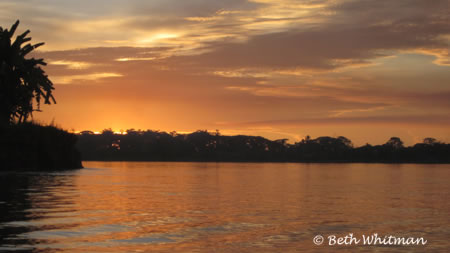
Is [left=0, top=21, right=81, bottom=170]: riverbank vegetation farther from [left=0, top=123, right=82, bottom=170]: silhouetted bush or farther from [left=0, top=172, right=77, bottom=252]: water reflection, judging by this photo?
[left=0, top=172, right=77, bottom=252]: water reflection

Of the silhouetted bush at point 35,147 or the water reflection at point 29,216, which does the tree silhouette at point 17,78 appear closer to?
the silhouetted bush at point 35,147

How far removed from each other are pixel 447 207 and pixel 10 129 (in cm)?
4351

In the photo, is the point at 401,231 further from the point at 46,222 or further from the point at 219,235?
the point at 46,222

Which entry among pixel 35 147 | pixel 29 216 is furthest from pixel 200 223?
pixel 35 147

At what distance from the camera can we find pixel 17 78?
62.0m

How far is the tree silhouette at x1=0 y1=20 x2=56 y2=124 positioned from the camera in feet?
198

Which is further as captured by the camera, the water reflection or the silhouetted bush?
the silhouetted bush

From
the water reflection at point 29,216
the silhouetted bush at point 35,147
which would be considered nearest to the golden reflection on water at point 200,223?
the water reflection at point 29,216

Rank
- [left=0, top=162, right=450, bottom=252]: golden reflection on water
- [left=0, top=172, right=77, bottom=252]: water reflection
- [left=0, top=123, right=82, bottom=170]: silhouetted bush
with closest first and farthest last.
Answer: [left=0, top=172, right=77, bottom=252]: water reflection < [left=0, top=162, right=450, bottom=252]: golden reflection on water < [left=0, top=123, right=82, bottom=170]: silhouetted bush

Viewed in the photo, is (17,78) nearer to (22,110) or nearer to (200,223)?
(22,110)

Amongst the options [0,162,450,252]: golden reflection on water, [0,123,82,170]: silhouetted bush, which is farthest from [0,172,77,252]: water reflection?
[0,123,82,170]: silhouetted bush

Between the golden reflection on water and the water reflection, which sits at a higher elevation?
the water reflection

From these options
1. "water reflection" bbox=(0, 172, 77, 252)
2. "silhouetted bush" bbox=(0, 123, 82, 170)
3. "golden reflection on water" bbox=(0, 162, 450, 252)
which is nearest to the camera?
"water reflection" bbox=(0, 172, 77, 252)

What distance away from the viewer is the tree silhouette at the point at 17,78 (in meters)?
60.4
